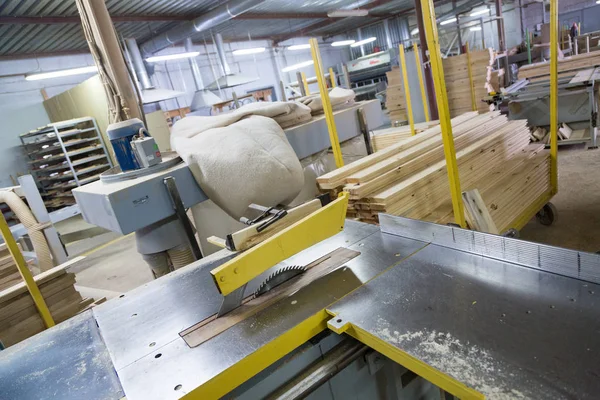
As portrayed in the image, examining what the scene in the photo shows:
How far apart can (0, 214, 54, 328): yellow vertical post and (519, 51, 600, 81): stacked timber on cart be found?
7.72m

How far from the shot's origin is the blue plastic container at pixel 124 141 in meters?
1.90

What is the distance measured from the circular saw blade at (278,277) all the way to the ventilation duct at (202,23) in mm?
6421

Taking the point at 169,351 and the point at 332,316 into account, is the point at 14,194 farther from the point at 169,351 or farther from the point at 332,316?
the point at 332,316

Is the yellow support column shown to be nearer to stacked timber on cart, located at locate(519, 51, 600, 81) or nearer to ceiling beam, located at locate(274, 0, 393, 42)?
stacked timber on cart, located at locate(519, 51, 600, 81)

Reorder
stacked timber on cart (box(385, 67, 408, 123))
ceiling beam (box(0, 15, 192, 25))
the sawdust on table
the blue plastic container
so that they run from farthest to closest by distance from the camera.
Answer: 1. stacked timber on cart (box(385, 67, 408, 123))
2. ceiling beam (box(0, 15, 192, 25))
3. the blue plastic container
4. the sawdust on table

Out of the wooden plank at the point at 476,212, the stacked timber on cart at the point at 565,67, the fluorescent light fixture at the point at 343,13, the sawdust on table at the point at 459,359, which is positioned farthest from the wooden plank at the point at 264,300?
the fluorescent light fixture at the point at 343,13

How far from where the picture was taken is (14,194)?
3291 mm

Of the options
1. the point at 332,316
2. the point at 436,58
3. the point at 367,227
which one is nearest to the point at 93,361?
the point at 332,316

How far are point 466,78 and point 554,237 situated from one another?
3.84 meters

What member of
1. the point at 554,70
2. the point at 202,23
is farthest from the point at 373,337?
the point at 202,23

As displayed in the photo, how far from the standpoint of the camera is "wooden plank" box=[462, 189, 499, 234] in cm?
237

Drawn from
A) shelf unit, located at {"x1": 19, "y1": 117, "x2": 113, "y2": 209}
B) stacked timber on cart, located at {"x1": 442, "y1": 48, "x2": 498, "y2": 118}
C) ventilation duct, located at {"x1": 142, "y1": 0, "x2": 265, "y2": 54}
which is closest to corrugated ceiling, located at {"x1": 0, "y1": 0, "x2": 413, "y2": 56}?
ventilation duct, located at {"x1": 142, "y1": 0, "x2": 265, "y2": 54}

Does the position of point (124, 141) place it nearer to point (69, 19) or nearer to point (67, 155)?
point (67, 155)

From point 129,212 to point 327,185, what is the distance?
1228 millimetres
